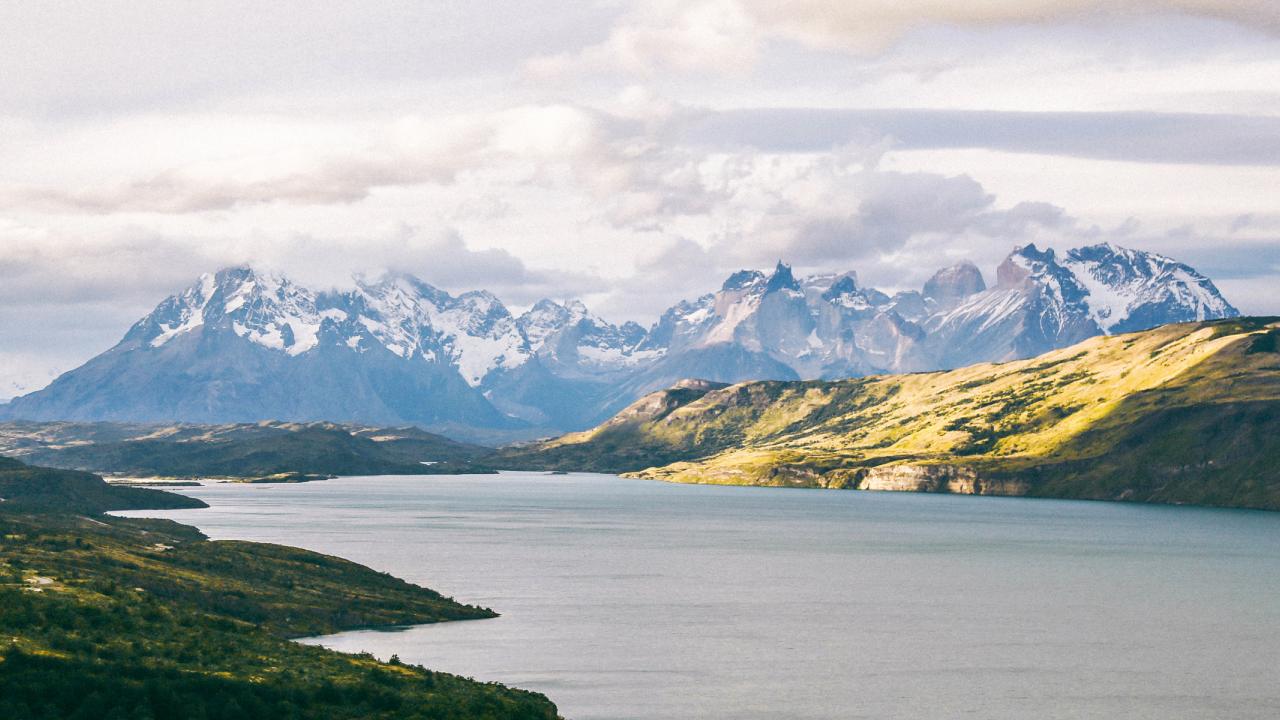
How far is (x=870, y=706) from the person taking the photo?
115m

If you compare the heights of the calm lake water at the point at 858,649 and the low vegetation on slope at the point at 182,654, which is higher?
the low vegetation on slope at the point at 182,654

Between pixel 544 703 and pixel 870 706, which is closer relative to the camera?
pixel 544 703

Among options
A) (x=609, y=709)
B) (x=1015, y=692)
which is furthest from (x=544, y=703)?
(x=1015, y=692)

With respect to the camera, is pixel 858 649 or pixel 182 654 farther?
pixel 858 649

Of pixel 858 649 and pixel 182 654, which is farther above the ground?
pixel 182 654

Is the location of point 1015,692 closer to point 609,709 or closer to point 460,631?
point 609,709

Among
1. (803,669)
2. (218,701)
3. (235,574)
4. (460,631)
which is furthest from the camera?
(235,574)

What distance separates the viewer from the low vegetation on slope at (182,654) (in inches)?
3433

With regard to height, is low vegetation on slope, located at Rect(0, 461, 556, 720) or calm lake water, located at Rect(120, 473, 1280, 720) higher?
low vegetation on slope, located at Rect(0, 461, 556, 720)

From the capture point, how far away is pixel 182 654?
322ft

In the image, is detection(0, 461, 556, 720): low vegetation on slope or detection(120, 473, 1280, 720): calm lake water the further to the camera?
detection(120, 473, 1280, 720): calm lake water

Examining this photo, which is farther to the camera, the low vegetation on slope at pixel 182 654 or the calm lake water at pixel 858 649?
the calm lake water at pixel 858 649

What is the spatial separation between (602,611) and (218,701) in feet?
269

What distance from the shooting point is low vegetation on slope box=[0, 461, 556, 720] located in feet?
286
